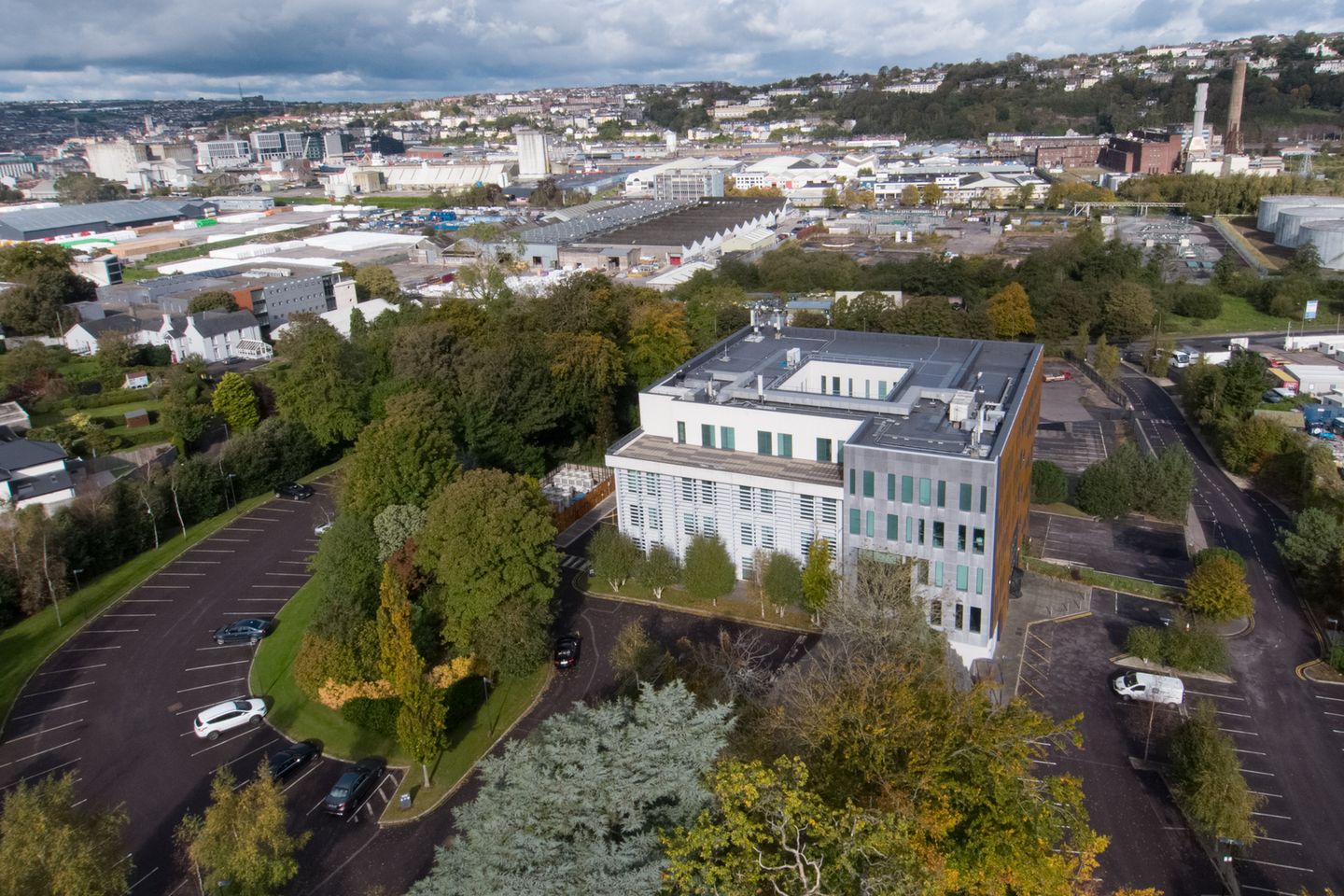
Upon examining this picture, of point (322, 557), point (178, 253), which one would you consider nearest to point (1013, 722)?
point (322, 557)

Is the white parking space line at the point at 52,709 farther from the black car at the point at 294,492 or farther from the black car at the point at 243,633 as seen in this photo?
the black car at the point at 294,492

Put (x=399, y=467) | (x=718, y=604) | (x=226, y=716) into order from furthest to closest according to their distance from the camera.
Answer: (x=399, y=467), (x=718, y=604), (x=226, y=716)

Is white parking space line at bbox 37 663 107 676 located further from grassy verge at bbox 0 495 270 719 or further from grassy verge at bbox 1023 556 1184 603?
grassy verge at bbox 1023 556 1184 603

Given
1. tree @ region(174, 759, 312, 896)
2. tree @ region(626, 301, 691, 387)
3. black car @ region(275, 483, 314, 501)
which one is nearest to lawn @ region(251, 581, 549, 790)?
tree @ region(174, 759, 312, 896)

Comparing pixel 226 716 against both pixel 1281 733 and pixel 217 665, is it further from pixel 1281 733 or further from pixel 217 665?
pixel 1281 733

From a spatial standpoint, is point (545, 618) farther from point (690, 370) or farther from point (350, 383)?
point (350, 383)

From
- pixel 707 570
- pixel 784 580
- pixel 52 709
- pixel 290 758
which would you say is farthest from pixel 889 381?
pixel 52 709
